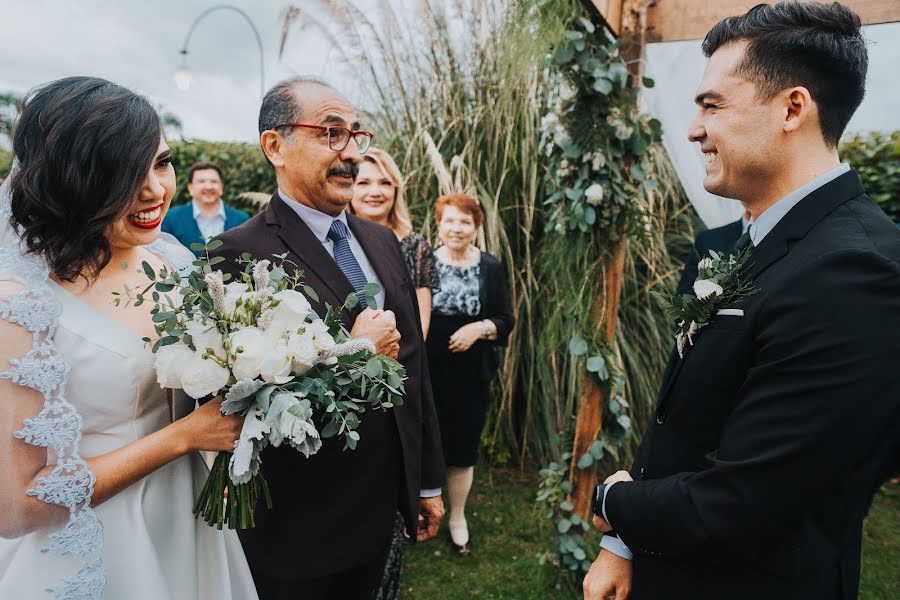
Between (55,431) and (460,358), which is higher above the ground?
(55,431)

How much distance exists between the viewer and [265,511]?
175cm

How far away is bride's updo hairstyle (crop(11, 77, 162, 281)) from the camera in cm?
133

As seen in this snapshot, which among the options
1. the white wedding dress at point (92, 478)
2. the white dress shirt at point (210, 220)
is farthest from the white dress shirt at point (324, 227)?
the white dress shirt at point (210, 220)

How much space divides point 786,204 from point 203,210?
221 inches

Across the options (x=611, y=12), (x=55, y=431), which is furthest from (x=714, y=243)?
(x=55, y=431)

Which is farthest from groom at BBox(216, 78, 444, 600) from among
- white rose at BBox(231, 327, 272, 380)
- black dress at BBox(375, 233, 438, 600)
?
black dress at BBox(375, 233, 438, 600)

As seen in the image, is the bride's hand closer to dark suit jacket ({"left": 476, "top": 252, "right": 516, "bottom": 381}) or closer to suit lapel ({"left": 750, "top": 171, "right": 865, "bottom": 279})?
suit lapel ({"left": 750, "top": 171, "right": 865, "bottom": 279})

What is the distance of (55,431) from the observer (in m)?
1.24

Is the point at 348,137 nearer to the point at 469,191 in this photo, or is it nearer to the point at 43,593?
the point at 43,593

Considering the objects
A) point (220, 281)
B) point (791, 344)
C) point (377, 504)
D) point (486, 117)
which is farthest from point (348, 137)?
point (486, 117)

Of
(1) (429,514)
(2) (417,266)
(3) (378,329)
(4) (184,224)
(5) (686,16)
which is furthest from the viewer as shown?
(4) (184,224)

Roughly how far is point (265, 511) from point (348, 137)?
124 cm

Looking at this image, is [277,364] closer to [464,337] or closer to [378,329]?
[378,329]

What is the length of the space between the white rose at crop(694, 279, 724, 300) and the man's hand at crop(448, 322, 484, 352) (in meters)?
2.37
